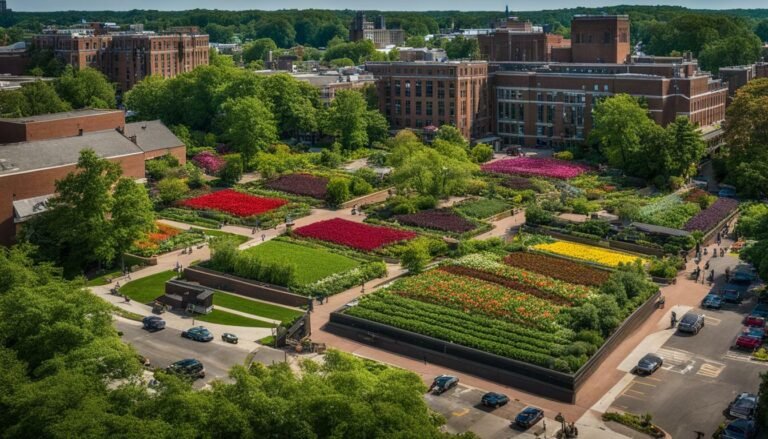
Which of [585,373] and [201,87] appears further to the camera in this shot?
[201,87]

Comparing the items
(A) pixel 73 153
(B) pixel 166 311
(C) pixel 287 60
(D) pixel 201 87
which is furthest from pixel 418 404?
(C) pixel 287 60

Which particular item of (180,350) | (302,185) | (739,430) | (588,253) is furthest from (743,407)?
(302,185)

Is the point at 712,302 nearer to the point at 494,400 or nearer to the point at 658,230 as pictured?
the point at 658,230

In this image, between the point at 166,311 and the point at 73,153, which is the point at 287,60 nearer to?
the point at 73,153

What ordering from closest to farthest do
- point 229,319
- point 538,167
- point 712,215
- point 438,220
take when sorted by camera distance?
1. point 229,319
2. point 712,215
3. point 438,220
4. point 538,167

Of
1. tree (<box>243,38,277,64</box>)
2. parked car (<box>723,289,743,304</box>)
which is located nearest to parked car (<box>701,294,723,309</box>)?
parked car (<box>723,289,743,304</box>)

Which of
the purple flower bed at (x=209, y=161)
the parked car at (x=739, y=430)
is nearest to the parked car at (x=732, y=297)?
the parked car at (x=739, y=430)
